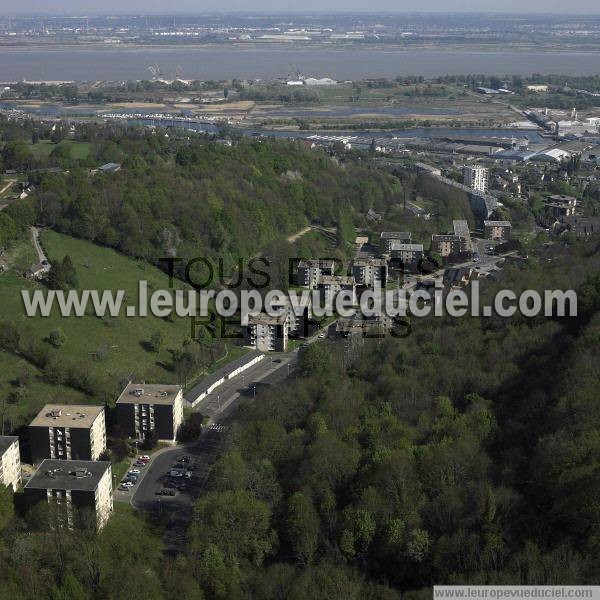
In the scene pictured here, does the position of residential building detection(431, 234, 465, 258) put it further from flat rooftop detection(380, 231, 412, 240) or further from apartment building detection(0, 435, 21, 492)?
apartment building detection(0, 435, 21, 492)

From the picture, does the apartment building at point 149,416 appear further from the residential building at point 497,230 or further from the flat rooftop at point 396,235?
the residential building at point 497,230

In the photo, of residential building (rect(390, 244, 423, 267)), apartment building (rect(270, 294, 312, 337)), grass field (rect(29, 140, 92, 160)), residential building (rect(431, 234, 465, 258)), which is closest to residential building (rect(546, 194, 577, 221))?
residential building (rect(431, 234, 465, 258))

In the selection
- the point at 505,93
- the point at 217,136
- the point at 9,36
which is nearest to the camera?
the point at 217,136

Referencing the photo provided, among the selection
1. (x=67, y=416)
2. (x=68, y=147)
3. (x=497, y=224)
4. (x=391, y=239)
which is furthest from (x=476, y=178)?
(x=67, y=416)

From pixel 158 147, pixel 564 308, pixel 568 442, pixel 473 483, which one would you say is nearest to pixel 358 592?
pixel 473 483

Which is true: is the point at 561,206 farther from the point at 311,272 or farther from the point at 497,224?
the point at 311,272

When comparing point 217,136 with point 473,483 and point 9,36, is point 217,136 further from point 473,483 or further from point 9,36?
point 9,36
